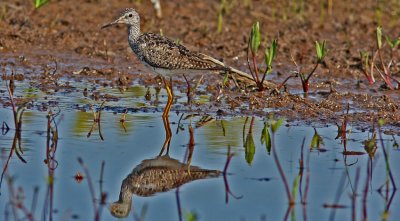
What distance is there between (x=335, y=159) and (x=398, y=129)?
1.53 meters

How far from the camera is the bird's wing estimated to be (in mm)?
10594

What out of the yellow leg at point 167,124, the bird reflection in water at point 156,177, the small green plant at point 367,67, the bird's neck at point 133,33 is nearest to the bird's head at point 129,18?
the bird's neck at point 133,33

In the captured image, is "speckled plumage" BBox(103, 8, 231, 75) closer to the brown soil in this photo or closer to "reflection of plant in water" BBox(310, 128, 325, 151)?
the brown soil

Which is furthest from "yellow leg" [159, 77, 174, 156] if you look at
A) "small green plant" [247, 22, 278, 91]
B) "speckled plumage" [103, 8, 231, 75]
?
"small green plant" [247, 22, 278, 91]

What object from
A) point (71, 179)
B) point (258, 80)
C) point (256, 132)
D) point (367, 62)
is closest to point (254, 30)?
point (258, 80)

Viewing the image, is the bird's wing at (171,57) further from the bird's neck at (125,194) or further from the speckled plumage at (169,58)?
the bird's neck at (125,194)

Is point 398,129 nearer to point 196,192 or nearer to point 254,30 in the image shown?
point 254,30

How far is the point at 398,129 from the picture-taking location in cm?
984

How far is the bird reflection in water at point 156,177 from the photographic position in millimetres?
→ 7363

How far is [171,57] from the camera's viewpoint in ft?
34.9

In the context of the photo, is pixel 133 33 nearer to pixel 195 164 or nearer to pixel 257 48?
pixel 257 48

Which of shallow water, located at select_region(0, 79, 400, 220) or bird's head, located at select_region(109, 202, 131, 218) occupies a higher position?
shallow water, located at select_region(0, 79, 400, 220)

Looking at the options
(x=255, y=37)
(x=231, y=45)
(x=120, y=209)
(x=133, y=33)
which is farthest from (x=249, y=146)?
(x=231, y=45)

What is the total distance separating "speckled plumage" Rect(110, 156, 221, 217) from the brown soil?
235 cm
